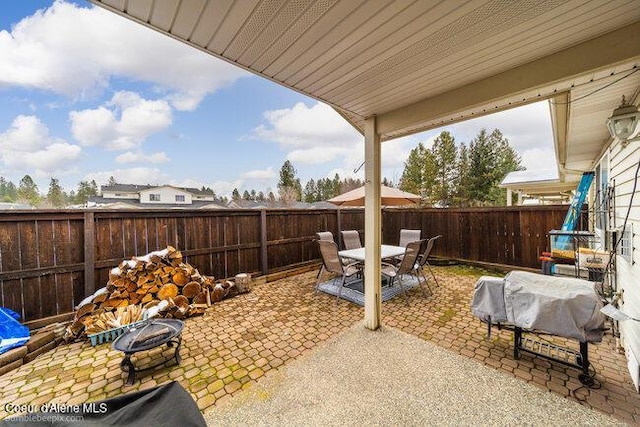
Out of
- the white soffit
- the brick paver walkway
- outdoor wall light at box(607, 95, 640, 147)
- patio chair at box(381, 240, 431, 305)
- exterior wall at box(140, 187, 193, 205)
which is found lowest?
the brick paver walkway

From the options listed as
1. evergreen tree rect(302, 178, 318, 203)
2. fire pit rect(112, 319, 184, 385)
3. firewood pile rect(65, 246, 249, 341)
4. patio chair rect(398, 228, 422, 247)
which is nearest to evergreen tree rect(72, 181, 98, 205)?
evergreen tree rect(302, 178, 318, 203)

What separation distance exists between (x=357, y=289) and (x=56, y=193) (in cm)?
4401

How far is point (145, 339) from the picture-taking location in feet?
7.58

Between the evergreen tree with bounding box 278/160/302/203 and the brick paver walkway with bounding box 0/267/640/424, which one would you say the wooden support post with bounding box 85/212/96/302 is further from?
the evergreen tree with bounding box 278/160/302/203

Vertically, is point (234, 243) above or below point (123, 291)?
above

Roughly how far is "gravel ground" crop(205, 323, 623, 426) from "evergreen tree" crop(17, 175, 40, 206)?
126ft

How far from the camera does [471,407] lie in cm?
185

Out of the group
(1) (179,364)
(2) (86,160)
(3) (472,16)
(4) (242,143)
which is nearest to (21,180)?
(2) (86,160)

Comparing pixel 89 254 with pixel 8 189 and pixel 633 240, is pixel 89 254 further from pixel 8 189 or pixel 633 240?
pixel 8 189

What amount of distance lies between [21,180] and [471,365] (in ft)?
148

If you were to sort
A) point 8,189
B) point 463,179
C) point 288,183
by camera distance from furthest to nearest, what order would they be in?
point 288,183 < point 8,189 < point 463,179

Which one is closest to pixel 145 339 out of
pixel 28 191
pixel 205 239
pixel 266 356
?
pixel 266 356

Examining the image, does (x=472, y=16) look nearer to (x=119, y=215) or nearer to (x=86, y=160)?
(x=119, y=215)

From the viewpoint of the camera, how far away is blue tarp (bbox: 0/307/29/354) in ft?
8.43
